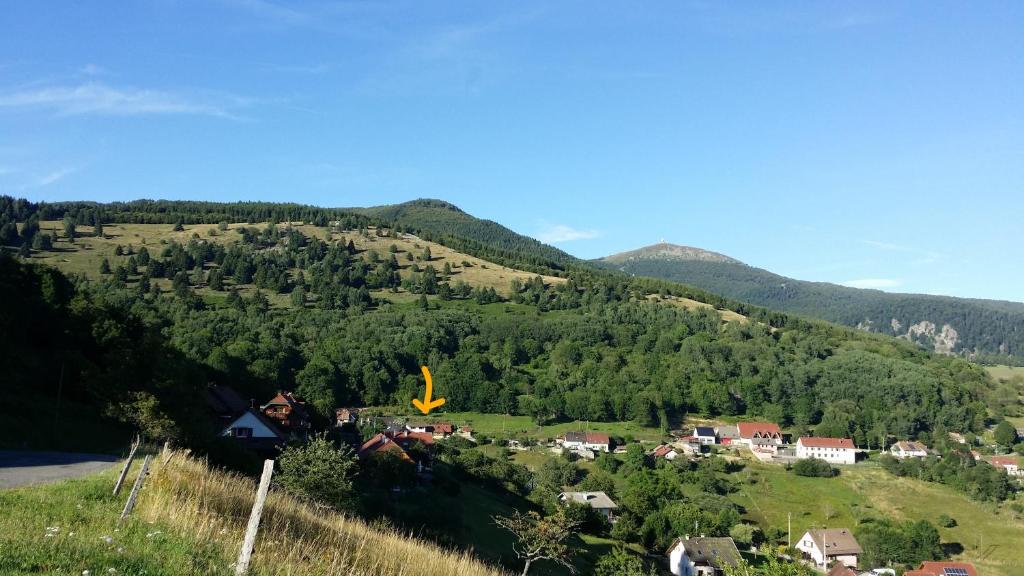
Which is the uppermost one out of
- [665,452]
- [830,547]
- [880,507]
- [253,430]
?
[253,430]

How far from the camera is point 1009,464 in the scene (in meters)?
77.1

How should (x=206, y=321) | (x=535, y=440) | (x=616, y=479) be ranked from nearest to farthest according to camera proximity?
(x=616, y=479) < (x=535, y=440) < (x=206, y=321)

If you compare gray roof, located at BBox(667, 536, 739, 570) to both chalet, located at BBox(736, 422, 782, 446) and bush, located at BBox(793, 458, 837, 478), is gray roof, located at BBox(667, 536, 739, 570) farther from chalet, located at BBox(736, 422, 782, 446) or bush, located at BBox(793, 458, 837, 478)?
chalet, located at BBox(736, 422, 782, 446)

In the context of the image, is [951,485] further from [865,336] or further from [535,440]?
[865,336]

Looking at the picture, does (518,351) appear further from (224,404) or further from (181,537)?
(181,537)

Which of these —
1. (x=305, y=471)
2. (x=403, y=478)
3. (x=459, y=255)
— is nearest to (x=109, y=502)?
(x=305, y=471)

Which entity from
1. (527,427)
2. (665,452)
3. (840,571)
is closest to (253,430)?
(840,571)

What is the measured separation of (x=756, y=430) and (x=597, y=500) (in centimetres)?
3879

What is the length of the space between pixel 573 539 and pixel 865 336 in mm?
117195

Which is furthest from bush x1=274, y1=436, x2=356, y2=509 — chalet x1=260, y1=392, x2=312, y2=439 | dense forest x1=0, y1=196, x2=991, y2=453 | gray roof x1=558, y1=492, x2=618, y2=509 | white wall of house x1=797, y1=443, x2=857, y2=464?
white wall of house x1=797, y1=443, x2=857, y2=464

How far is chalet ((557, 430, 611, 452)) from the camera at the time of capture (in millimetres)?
75500

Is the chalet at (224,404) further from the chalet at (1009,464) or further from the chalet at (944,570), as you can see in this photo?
the chalet at (1009,464)

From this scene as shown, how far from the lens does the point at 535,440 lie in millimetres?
75875

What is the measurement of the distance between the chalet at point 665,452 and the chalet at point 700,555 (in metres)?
25.3
